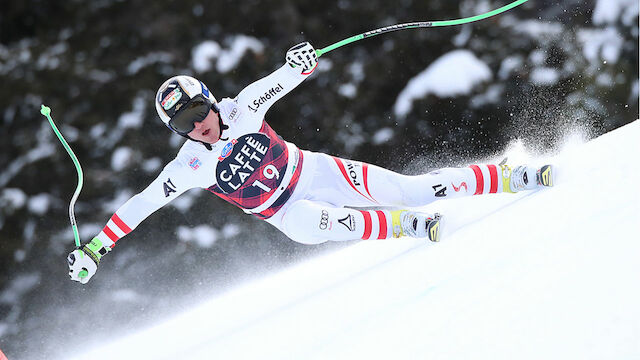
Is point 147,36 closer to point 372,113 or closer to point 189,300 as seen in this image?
point 372,113

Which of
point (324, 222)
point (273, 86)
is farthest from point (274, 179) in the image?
point (273, 86)

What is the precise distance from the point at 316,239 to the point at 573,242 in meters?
1.10

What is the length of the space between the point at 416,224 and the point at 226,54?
3982mm

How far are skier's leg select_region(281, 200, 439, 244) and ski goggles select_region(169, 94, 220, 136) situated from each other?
595mm

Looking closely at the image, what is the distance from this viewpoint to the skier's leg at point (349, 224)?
270 cm

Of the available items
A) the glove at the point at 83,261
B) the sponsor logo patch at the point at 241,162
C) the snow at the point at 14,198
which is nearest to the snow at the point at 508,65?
the sponsor logo patch at the point at 241,162

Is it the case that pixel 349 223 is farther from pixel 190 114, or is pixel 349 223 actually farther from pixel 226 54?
pixel 226 54

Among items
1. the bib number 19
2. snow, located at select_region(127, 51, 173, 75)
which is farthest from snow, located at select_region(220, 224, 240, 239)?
the bib number 19

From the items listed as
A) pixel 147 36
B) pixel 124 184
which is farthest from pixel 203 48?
pixel 124 184

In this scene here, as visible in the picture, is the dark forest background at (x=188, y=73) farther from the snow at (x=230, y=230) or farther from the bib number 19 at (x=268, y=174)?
the bib number 19 at (x=268, y=174)

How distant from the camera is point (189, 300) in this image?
14.1 ft

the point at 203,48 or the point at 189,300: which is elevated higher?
the point at 203,48

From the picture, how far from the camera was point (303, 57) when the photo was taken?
2598mm

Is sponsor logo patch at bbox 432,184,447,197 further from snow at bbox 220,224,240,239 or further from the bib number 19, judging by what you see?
snow at bbox 220,224,240,239
